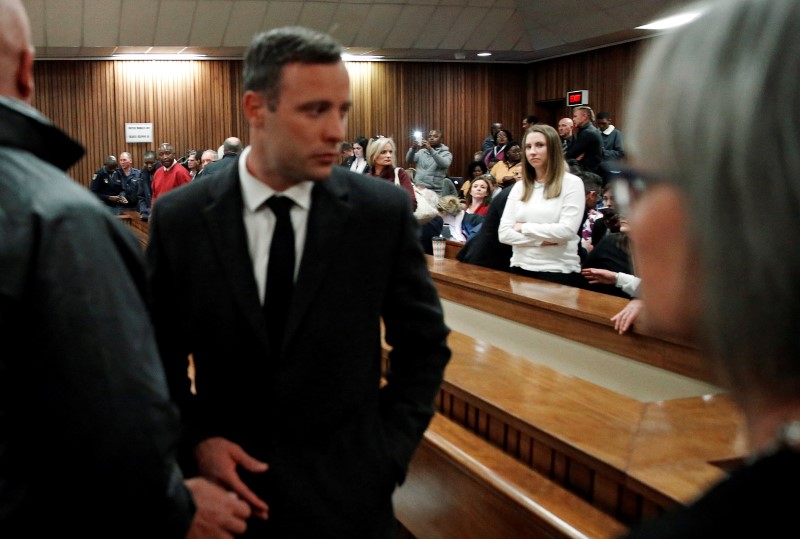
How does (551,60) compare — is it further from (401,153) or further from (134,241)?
(134,241)

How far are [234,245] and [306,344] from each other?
0.71 feet

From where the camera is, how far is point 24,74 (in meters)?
1.21

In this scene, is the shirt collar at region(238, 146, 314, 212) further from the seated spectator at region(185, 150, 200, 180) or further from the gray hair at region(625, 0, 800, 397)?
the seated spectator at region(185, 150, 200, 180)

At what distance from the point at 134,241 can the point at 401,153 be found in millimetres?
16341

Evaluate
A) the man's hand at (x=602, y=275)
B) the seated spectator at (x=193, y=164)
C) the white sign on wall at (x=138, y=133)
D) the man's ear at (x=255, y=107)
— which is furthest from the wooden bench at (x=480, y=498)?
the white sign on wall at (x=138, y=133)

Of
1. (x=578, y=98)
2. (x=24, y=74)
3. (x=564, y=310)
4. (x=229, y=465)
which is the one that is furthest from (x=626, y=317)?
(x=578, y=98)

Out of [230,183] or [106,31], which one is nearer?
[230,183]

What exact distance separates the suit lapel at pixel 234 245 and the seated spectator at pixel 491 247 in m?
3.51

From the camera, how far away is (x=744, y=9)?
0.57m

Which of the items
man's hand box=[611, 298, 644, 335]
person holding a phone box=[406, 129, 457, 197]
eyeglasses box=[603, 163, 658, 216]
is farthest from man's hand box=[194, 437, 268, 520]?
person holding a phone box=[406, 129, 457, 197]

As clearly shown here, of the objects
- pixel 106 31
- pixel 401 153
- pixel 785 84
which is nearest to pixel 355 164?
pixel 106 31

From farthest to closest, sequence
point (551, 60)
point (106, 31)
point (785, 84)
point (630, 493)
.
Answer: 1. point (551, 60)
2. point (106, 31)
3. point (630, 493)
4. point (785, 84)

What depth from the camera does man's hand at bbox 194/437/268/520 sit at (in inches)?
59.0

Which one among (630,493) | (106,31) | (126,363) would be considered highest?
(106,31)
